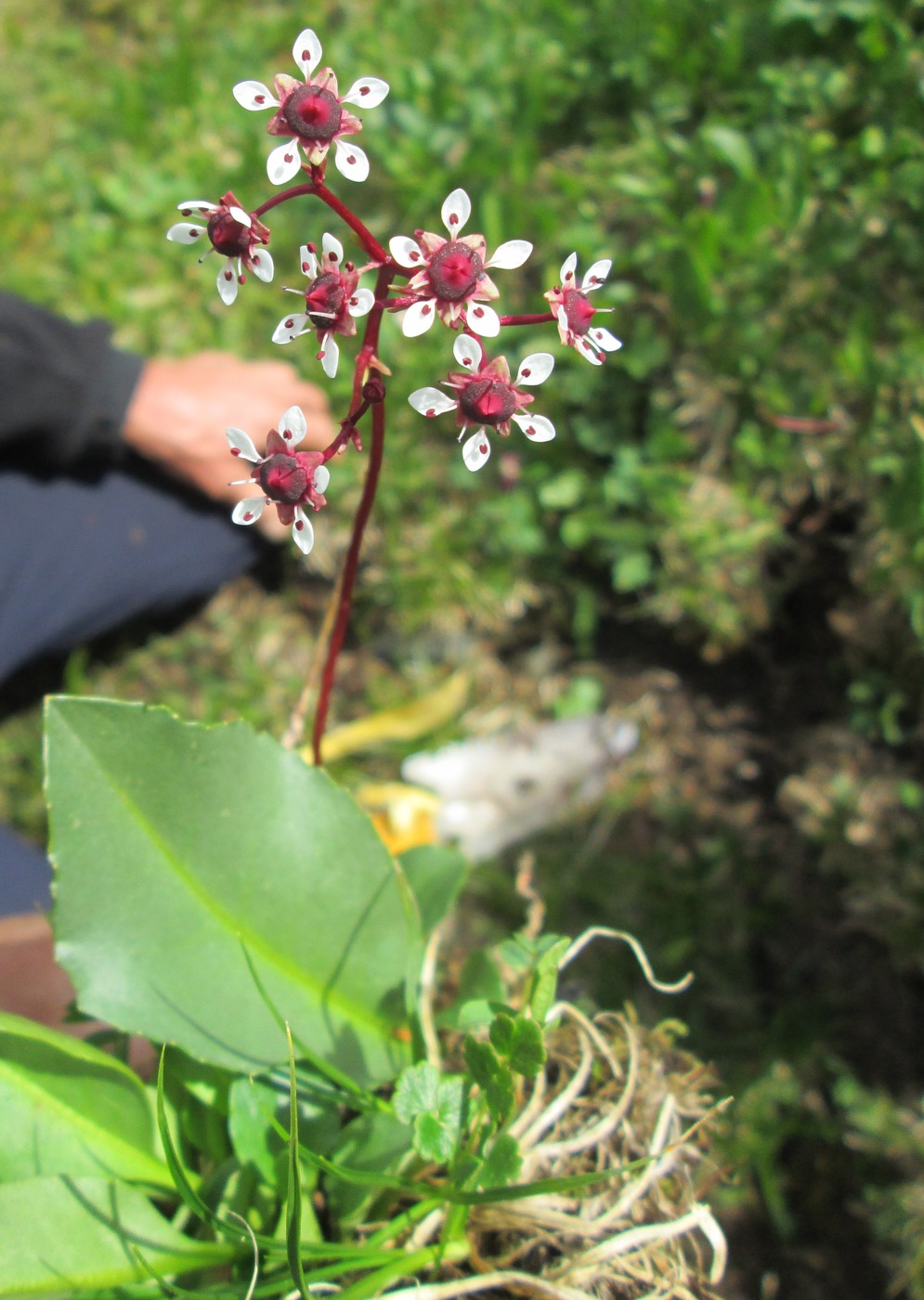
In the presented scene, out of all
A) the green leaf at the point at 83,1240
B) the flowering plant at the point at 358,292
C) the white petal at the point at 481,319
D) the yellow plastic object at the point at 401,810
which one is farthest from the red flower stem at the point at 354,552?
the yellow plastic object at the point at 401,810

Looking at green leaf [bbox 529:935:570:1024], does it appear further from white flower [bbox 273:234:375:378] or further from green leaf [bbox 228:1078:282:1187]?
white flower [bbox 273:234:375:378]

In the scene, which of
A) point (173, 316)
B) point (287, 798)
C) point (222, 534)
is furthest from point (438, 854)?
point (173, 316)

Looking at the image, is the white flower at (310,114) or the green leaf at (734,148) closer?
the white flower at (310,114)

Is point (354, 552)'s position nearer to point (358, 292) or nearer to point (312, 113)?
point (358, 292)

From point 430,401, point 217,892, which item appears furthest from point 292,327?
point 217,892

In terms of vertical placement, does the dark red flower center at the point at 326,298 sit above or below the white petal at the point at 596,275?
below

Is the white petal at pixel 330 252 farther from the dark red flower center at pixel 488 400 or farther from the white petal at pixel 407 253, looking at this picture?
the dark red flower center at pixel 488 400

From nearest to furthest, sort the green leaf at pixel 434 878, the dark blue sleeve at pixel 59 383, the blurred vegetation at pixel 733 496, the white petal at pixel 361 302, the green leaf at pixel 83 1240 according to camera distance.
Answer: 1. the white petal at pixel 361 302
2. the green leaf at pixel 83 1240
3. the green leaf at pixel 434 878
4. the blurred vegetation at pixel 733 496
5. the dark blue sleeve at pixel 59 383

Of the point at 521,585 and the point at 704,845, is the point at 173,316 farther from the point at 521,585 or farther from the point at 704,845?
the point at 704,845
